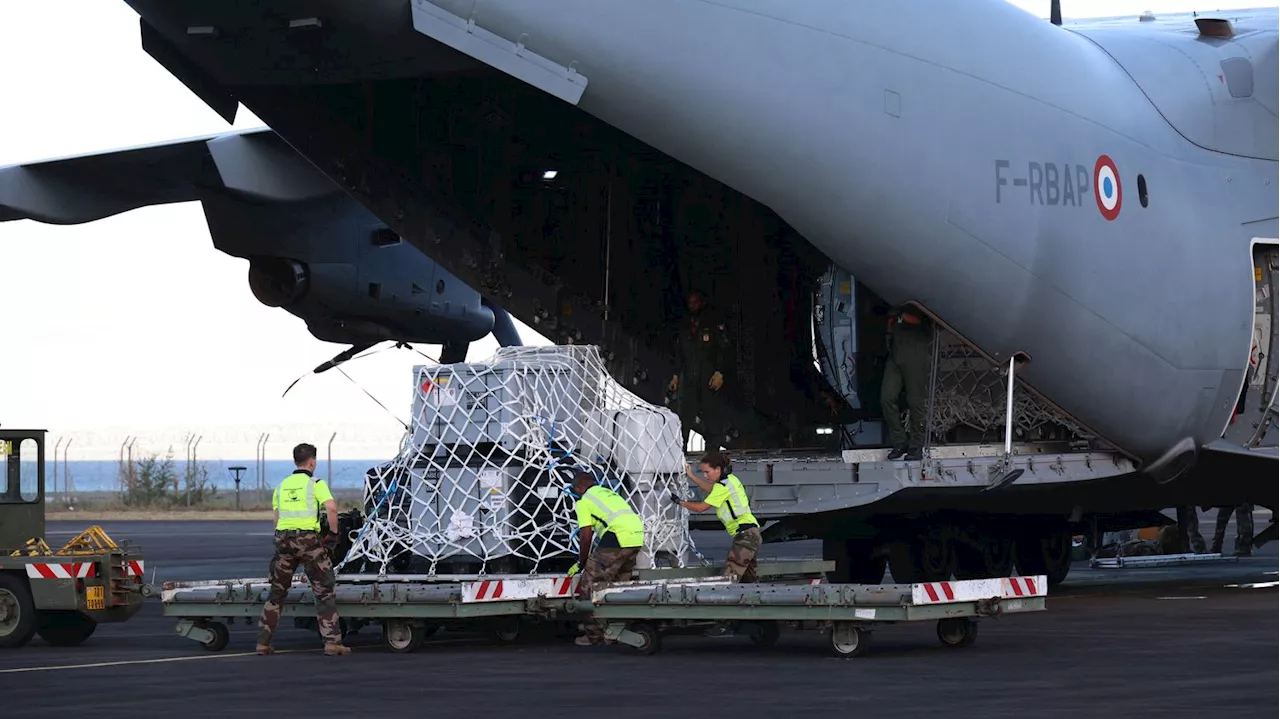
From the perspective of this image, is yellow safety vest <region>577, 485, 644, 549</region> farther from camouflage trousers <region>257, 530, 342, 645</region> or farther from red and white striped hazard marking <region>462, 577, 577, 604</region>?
camouflage trousers <region>257, 530, 342, 645</region>

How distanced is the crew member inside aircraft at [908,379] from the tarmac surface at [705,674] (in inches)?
78.4

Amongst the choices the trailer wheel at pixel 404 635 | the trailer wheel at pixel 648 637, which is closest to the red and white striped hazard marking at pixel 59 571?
the trailer wheel at pixel 404 635

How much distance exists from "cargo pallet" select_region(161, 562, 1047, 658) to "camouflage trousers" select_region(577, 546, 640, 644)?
88mm

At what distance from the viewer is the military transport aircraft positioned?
560 inches

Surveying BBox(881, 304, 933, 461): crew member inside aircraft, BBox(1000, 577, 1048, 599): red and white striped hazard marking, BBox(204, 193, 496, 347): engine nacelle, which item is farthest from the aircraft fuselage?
BBox(1000, 577, 1048, 599): red and white striped hazard marking

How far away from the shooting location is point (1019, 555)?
66.1 ft

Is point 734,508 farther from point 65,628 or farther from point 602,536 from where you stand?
point 65,628

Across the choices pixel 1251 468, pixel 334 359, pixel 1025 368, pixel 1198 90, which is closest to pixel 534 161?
pixel 334 359

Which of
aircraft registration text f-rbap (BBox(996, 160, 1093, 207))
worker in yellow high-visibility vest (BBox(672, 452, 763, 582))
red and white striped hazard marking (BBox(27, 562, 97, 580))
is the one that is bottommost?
red and white striped hazard marking (BBox(27, 562, 97, 580))

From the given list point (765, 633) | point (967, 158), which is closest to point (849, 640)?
point (765, 633)

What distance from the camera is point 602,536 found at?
1358 centimetres

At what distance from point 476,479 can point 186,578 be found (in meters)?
9.64

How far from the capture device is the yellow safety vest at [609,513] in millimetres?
13562

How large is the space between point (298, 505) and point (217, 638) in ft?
5.04
